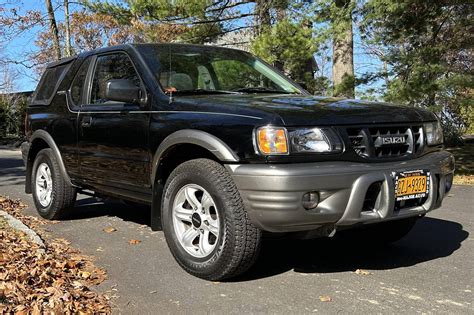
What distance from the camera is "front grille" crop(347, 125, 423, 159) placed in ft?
12.3

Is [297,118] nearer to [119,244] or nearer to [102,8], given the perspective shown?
[119,244]

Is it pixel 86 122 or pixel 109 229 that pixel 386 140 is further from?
pixel 109 229

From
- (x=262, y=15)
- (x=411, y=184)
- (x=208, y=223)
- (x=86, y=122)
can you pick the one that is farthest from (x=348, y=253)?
(x=262, y=15)

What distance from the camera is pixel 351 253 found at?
4859mm

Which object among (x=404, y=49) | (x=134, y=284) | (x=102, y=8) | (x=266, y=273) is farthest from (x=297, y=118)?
(x=102, y=8)

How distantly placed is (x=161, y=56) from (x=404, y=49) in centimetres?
677

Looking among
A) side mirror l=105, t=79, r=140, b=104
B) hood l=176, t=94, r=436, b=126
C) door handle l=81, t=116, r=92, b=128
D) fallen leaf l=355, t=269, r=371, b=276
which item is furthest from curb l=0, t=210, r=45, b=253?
fallen leaf l=355, t=269, r=371, b=276

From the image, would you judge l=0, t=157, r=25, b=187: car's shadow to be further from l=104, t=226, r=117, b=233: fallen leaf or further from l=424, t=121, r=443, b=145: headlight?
l=424, t=121, r=443, b=145: headlight

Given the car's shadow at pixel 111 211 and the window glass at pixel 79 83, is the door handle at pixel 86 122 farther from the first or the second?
the car's shadow at pixel 111 211

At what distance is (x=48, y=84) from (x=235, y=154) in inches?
144

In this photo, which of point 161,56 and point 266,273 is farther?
point 161,56

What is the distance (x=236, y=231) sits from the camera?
3.70 meters

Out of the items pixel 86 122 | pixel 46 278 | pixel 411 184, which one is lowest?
pixel 46 278

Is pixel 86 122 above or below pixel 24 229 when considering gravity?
above
